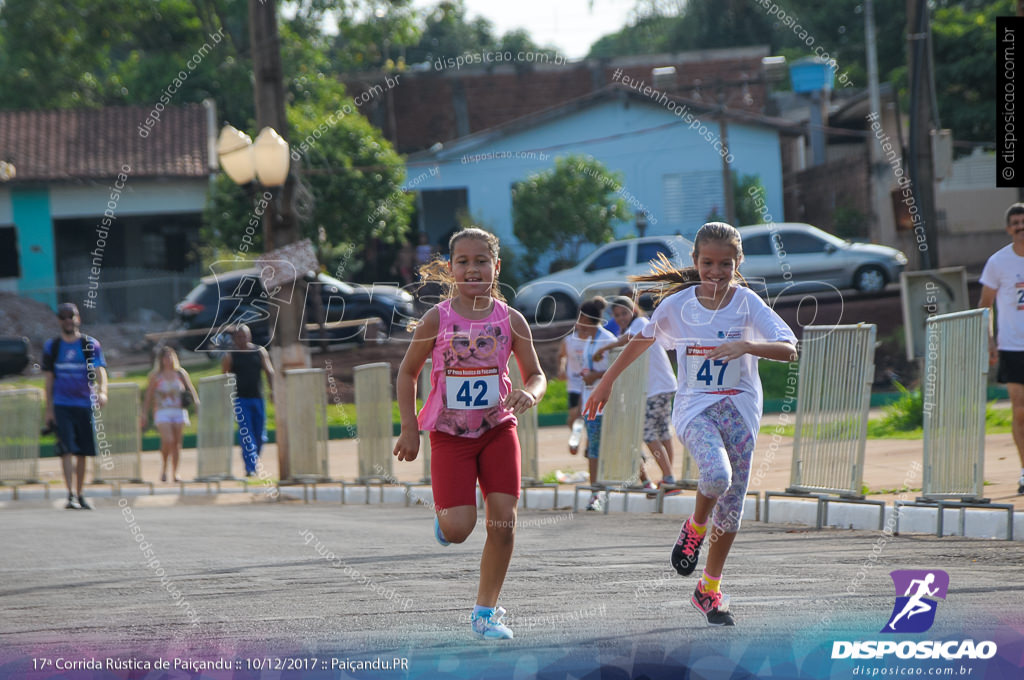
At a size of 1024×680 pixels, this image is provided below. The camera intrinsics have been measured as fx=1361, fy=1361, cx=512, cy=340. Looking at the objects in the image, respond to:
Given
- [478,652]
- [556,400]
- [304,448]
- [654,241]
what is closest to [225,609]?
[478,652]

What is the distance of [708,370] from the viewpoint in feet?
19.7

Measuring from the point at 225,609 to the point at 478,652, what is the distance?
5.88 feet

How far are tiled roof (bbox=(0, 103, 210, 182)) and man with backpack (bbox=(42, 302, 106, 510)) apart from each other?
859 inches

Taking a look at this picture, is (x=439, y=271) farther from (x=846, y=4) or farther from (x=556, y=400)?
(x=846, y=4)

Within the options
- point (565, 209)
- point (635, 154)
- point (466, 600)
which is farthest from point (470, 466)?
point (635, 154)

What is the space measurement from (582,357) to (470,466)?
7.31 metres

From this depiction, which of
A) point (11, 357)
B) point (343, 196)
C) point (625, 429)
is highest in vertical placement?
point (343, 196)

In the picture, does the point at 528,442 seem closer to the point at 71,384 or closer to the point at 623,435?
the point at 623,435

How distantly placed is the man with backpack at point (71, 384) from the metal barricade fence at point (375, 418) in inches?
104

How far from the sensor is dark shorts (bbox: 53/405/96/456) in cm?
1351

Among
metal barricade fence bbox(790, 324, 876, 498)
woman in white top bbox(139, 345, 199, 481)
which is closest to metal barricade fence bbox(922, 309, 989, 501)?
metal barricade fence bbox(790, 324, 876, 498)

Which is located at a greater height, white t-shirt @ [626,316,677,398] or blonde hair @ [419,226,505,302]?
blonde hair @ [419,226,505,302]

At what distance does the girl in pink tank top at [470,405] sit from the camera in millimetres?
5539

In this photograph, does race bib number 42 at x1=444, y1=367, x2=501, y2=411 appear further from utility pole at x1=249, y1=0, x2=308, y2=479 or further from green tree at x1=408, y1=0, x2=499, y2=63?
green tree at x1=408, y1=0, x2=499, y2=63
